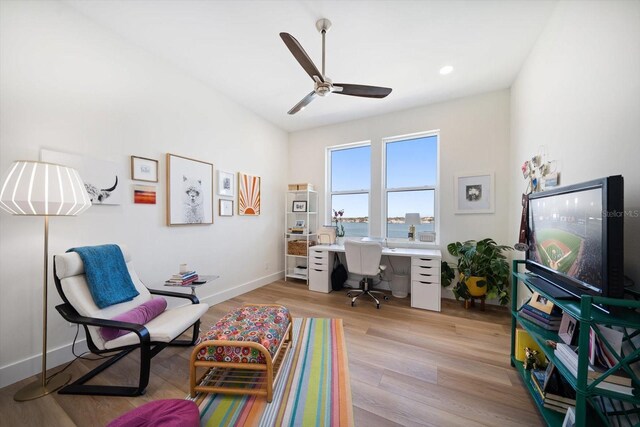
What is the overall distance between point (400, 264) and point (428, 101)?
251 centimetres

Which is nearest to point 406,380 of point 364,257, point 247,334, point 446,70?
point 247,334

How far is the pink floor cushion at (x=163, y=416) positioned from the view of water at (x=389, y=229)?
3231mm

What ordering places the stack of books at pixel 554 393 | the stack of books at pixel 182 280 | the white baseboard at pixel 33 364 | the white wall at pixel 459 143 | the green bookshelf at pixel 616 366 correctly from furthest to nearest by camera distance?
the white wall at pixel 459 143
the stack of books at pixel 182 280
the white baseboard at pixel 33 364
the stack of books at pixel 554 393
the green bookshelf at pixel 616 366

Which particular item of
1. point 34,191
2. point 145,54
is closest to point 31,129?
point 34,191

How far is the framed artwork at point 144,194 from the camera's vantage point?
7.55ft

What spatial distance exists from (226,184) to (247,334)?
7.52 feet

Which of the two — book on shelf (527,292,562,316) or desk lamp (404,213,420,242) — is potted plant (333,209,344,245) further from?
book on shelf (527,292,562,316)

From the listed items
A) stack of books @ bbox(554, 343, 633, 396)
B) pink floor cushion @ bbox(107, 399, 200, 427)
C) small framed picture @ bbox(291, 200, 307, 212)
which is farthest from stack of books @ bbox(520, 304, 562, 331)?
small framed picture @ bbox(291, 200, 307, 212)

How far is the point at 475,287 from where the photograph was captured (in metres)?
2.82

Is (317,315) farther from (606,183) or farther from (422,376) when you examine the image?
(606,183)

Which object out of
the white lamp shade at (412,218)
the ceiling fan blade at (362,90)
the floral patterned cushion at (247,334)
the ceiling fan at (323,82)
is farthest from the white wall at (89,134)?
the white lamp shade at (412,218)

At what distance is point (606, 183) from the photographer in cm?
96

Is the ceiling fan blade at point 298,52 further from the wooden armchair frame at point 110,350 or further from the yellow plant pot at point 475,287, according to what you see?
the yellow plant pot at point 475,287

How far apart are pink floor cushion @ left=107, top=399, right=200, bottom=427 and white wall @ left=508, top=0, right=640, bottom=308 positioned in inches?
91.1
